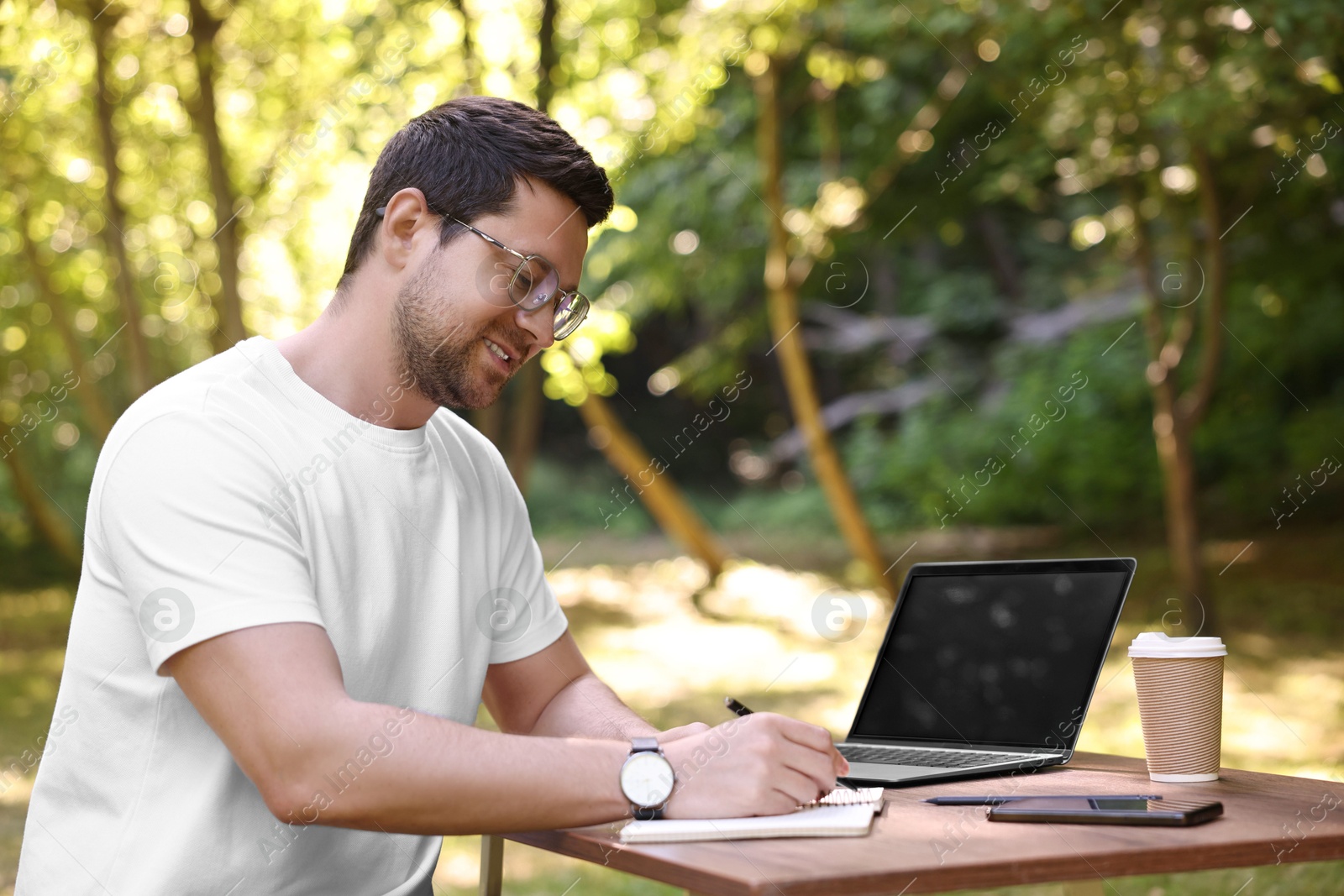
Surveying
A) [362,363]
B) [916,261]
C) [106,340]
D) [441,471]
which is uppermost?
[916,261]

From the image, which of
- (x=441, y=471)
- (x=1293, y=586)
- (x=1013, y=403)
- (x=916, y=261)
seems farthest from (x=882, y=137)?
(x=441, y=471)

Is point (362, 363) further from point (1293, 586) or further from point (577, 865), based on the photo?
point (1293, 586)

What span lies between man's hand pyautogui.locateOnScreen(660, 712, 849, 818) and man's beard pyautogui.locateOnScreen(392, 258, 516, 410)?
2.23 feet

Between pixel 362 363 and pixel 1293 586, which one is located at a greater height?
pixel 362 363

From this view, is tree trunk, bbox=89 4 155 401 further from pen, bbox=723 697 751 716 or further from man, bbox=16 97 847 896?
pen, bbox=723 697 751 716

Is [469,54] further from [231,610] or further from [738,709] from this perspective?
[231,610]

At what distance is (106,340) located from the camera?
13828 millimetres

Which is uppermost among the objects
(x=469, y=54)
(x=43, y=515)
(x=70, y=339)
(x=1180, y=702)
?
(x=469, y=54)

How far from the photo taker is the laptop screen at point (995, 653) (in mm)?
1995

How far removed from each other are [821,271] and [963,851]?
13272 mm

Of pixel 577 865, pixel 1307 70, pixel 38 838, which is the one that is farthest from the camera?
pixel 1307 70

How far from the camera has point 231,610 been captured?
1503 mm

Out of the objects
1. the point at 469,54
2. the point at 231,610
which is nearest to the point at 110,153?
the point at 469,54

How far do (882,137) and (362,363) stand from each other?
1054 cm
